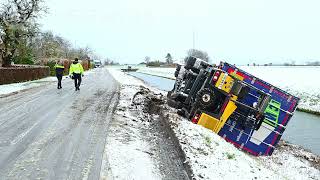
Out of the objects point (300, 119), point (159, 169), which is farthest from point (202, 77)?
point (300, 119)

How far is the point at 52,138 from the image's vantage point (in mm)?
8641

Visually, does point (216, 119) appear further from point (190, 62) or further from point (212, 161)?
point (212, 161)

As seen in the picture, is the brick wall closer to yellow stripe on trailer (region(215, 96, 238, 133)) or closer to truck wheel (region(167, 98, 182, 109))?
truck wheel (region(167, 98, 182, 109))

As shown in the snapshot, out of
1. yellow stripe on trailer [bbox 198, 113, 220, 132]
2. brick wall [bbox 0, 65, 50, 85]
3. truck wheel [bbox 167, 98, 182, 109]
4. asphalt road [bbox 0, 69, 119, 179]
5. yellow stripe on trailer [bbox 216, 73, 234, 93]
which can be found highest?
yellow stripe on trailer [bbox 216, 73, 234, 93]

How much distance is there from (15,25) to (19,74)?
9760 mm

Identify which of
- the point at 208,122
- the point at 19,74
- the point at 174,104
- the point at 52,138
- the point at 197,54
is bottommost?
the point at 19,74

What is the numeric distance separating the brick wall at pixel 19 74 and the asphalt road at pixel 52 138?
8.72 m

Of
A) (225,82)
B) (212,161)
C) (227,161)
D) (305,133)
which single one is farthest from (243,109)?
(305,133)

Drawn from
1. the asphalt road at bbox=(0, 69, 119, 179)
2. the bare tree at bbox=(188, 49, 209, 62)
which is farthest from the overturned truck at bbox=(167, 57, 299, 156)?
the bare tree at bbox=(188, 49, 209, 62)

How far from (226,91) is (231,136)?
4.48 feet

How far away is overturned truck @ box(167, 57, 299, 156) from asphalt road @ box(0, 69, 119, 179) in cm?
306

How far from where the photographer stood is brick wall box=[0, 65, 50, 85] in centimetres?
2252

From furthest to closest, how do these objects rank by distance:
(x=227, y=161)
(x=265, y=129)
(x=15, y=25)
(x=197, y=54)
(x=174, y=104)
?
(x=197, y=54), (x=15, y=25), (x=174, y=104), (x=265, y=129), (x=227, y=161)

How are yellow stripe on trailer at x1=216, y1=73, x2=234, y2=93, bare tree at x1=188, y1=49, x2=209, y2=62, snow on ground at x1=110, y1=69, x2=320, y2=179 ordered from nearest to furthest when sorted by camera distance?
snow on ground at x1=110, y1=69, x2=320, y2=179 → yellow stripe on trailer at x1=216, y1=73, x2=234, y2=93 → bare tree at x1=188, y1=49, x2=209, y2=62
